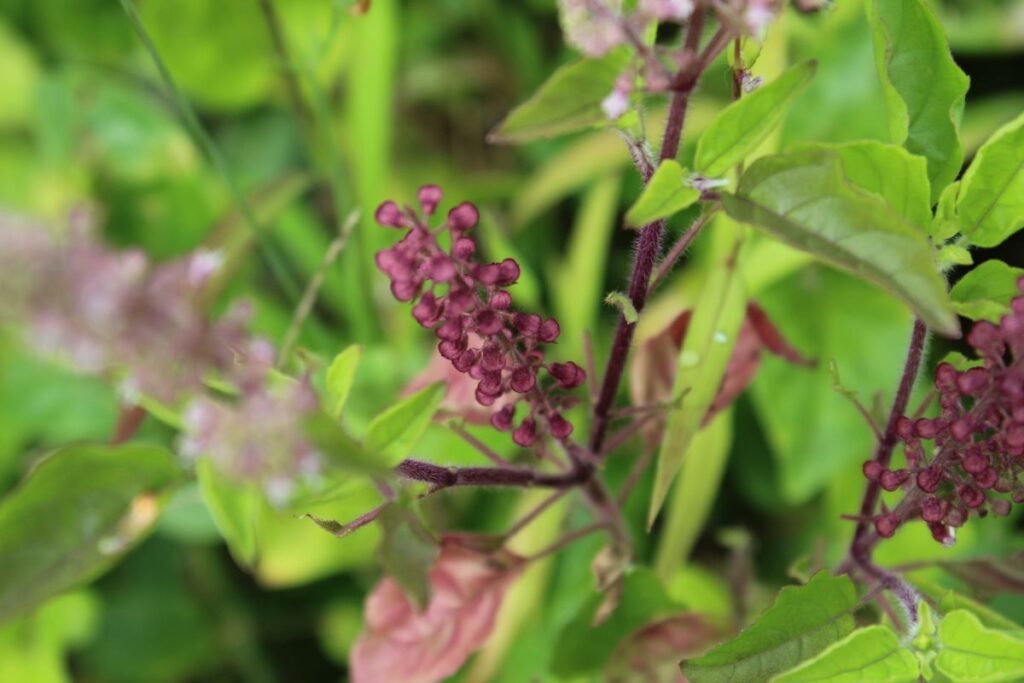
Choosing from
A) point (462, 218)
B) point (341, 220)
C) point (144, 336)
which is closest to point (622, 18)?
point (462, 218)

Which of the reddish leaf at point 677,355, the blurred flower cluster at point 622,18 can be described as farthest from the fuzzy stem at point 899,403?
the blurred flower cluster at point 622,18

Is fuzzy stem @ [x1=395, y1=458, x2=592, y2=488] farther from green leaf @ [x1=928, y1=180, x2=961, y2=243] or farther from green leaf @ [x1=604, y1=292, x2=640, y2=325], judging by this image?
green leaf @ [x1=928, y1=180, x2=961, y2=243]

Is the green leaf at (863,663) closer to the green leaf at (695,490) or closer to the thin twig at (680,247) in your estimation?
the thin twig at (680,247)

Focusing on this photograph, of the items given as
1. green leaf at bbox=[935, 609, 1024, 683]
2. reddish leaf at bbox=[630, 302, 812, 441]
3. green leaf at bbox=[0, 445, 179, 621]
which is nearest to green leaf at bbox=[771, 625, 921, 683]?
green leaf at bbox=[935, 609, 1024, 683]

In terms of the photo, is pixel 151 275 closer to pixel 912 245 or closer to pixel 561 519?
pixel 912 245

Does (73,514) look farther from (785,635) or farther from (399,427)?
(785,635)
